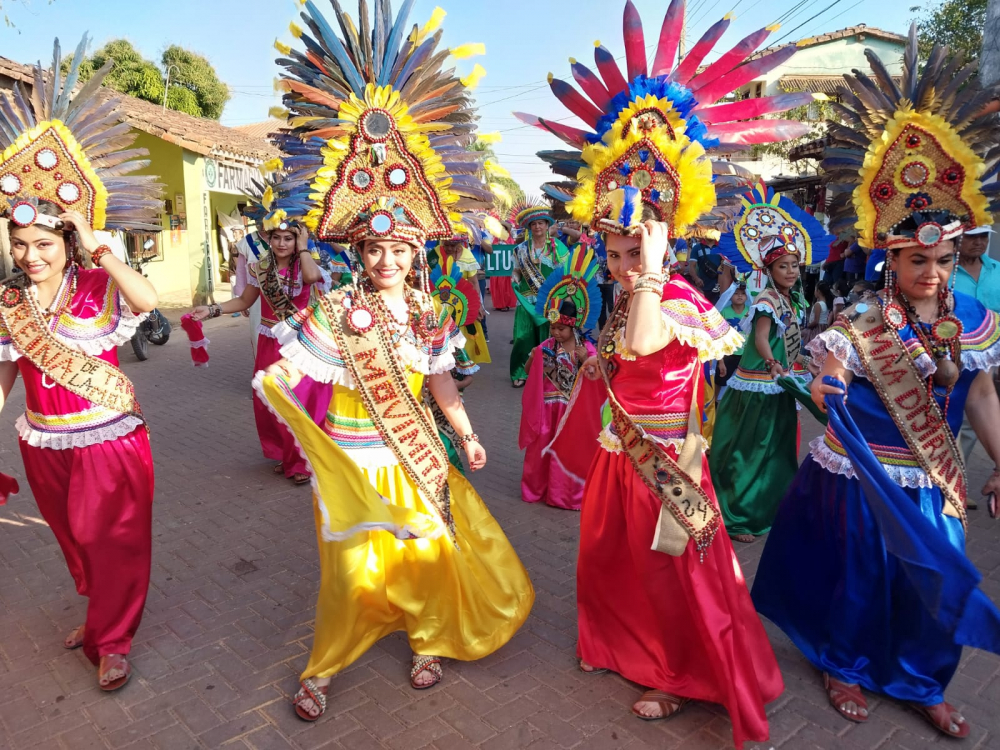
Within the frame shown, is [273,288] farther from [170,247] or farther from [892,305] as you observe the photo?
[170,247]

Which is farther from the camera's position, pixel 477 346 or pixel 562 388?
pixel 477 346

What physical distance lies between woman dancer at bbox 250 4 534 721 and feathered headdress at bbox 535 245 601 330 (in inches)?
83.4

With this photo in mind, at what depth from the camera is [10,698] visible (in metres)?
3.21

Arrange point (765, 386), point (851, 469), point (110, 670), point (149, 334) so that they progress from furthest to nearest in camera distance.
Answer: point (149, 334), point (765, 386), point (110, 670), point (851, 469)

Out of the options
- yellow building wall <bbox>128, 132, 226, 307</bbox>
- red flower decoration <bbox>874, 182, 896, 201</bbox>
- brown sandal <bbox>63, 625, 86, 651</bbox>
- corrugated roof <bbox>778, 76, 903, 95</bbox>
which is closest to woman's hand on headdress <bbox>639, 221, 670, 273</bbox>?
red flower decoration <bbox>874, 182, 896, 201</bbox>

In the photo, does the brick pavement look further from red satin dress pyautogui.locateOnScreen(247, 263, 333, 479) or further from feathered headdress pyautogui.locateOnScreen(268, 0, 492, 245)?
feathered headdress pyautogui.locateOnScreen(268, 0, 492, 245)

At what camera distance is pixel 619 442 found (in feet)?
10.1

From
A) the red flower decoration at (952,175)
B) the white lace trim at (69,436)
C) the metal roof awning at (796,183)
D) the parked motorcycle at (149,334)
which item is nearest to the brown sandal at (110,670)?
the white lace trim at (69,436)

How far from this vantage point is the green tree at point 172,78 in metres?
25.2

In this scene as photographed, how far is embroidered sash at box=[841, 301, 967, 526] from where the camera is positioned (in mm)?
2879

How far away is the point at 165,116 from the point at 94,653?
63.7 feet

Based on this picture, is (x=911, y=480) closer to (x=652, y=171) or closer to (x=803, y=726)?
(x=803, y=726)

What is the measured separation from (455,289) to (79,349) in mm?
5593

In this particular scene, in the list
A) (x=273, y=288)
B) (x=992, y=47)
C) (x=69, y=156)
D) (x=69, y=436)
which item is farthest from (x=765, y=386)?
(x=992, y=47)
